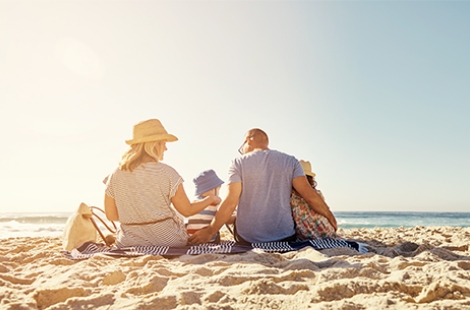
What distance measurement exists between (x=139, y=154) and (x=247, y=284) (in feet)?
6.98

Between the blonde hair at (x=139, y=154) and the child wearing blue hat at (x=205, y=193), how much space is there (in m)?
0.77

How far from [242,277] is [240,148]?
255cm

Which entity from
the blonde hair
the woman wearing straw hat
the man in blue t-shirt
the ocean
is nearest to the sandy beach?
the woman wearing straw hat

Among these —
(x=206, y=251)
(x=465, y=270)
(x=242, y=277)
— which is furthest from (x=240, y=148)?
(x=465, y=270)

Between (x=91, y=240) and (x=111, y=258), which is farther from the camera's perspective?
(x=91, y=240)

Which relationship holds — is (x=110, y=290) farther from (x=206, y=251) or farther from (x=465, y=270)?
(x=465, y=270)

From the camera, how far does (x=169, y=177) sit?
3865 mm

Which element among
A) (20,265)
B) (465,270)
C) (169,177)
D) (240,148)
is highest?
(240,148)

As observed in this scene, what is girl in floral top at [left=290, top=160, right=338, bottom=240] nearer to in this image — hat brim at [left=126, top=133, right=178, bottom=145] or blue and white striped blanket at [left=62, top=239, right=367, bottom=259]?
blue and white striped blanket at [left=62, top=239, right=367, bottom=259]

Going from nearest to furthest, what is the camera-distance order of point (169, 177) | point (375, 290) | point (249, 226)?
point (375, 290)
point (169, 177)
point (249, 226)

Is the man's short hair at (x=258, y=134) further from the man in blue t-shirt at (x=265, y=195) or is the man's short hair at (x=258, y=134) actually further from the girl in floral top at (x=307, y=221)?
the girl in floral top at (x=307, y=221)

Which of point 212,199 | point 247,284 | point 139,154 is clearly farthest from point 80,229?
point 247,284

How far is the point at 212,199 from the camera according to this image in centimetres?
409

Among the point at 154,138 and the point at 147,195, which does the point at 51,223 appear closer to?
the point at 147,195
